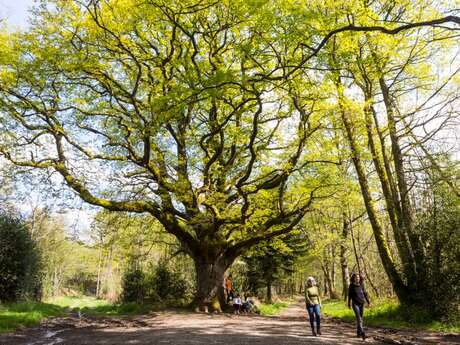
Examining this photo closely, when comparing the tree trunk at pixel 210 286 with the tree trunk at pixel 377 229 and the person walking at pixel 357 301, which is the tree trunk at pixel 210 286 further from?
the person walking at pixel 357 301

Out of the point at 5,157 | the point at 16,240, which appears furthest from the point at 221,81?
the point at 16,240

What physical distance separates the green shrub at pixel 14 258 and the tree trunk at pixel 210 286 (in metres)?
8.91

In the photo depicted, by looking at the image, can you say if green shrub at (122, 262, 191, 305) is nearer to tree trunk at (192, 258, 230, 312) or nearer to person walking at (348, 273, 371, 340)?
tree trunk at (192, 258, 230, 312)

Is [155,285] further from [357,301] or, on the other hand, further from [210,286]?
[357,301]

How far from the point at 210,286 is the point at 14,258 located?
1007cm

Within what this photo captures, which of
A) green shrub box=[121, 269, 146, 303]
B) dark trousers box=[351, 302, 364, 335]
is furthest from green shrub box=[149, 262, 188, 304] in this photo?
dark trousers box=[351, 302, 364, 335]

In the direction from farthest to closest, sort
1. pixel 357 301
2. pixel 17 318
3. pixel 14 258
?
pixel 14 258 < pixel 17 318 < pixel 357 301

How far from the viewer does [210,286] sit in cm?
1756

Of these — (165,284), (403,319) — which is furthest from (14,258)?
(403,319)

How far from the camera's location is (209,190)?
1622 centimetres

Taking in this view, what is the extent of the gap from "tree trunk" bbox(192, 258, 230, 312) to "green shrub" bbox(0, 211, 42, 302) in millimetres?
8914

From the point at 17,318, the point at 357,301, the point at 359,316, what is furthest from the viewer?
the point at 17,318

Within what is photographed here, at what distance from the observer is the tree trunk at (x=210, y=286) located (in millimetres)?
17172

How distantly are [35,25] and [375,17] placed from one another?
475 inches
